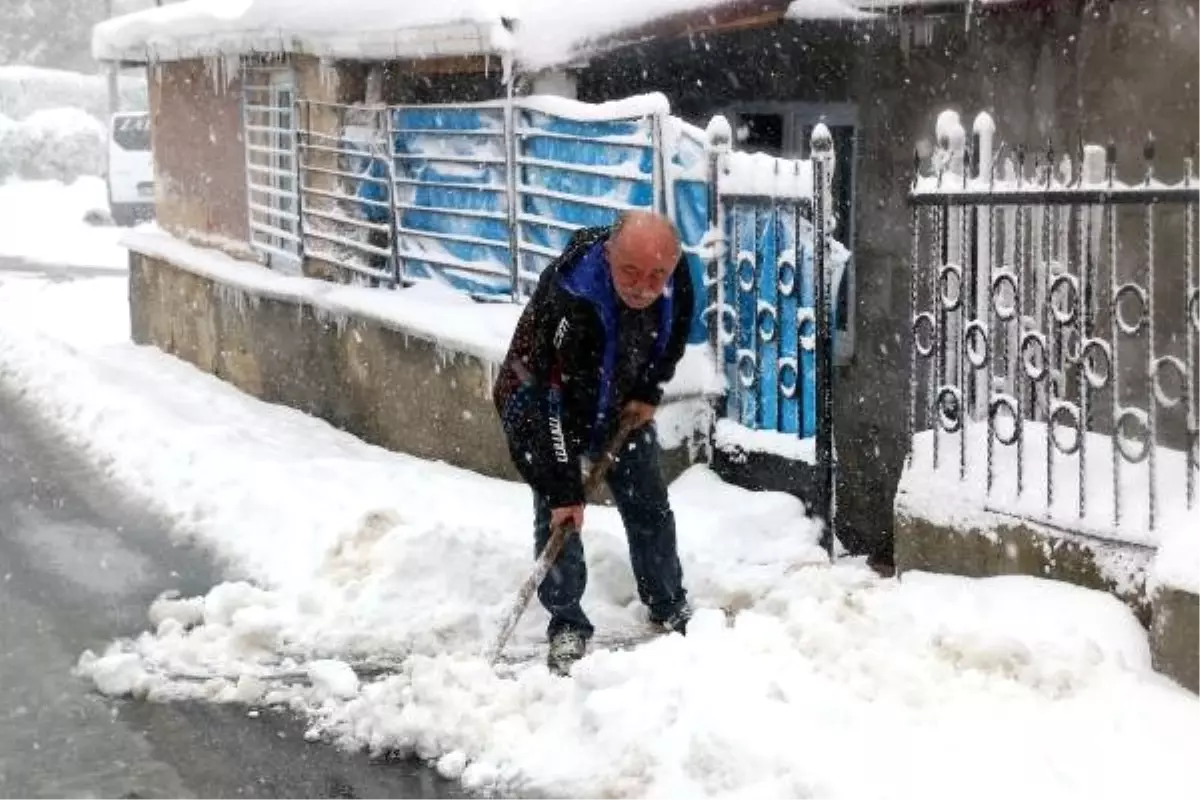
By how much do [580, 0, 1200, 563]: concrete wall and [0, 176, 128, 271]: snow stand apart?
13.4 metres

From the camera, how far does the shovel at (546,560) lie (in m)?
A: 5.53

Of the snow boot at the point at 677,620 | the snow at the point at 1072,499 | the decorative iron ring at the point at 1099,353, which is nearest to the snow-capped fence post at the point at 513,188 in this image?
the snow boot at the point at 677,620

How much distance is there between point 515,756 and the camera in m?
4.76

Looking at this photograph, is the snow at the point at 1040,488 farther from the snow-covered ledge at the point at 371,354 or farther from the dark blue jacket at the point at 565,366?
the snow-covered ledge at the point at 371,354

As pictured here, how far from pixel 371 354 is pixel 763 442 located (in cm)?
350

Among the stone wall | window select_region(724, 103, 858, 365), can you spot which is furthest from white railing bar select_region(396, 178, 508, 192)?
window select_region(724, 103, 858, 365)

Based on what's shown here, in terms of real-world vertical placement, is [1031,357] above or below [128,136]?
below

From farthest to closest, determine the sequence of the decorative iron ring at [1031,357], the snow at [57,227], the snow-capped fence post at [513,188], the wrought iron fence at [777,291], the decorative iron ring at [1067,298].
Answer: the snow at [57,227]
the snow-capped fence post at [513,188]
the wrought iron fence at [777,291]
the decorative iron ring at [1031,357]
the decorative iron ring at [1067,298]

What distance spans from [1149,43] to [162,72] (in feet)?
34.2

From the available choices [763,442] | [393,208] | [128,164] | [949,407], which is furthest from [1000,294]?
[128,164]

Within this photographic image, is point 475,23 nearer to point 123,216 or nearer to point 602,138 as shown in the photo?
point 602,138

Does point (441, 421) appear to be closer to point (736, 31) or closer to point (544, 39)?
point (544, 39)

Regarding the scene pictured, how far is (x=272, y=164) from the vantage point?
1227 cm

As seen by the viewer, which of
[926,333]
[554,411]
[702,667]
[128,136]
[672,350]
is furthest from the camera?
[128,136]
